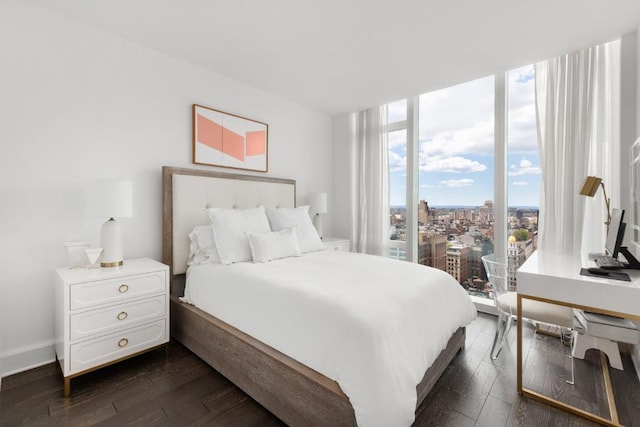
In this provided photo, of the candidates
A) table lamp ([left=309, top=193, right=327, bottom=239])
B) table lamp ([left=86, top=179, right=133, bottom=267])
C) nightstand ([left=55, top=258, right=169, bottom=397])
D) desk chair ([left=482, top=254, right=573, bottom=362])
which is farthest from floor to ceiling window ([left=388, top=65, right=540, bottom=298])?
table lamp ([left=86, top=179, right=133, bottom=267])

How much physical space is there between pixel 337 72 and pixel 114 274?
8.80 feet

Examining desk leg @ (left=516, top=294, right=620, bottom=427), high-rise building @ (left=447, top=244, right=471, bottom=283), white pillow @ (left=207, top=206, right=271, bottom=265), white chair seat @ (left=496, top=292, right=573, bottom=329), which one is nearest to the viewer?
desk leg @ (left=516, top=294, right=620, bottom=427)

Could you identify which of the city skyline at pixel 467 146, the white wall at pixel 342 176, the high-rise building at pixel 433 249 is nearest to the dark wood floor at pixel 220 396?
the high-rise building at pixel 433 249

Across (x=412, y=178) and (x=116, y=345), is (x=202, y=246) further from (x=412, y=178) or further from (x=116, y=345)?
(x=412, y=178)

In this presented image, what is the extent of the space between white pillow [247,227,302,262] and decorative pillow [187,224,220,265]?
331 millimetres

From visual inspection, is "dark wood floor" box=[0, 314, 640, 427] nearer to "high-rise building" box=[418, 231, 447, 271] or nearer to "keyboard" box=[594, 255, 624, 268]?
"keyboard" box=[594, 255, 624, 268]

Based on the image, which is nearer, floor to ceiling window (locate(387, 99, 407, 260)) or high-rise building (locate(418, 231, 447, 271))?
high-rise building (locate(418, 231, 447, 271))

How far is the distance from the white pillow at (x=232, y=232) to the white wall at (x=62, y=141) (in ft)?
2.14

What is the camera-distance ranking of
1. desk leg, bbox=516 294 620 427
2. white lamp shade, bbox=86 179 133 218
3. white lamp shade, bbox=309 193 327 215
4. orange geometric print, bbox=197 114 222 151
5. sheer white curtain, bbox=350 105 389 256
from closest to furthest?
desk leg, bbox=516 294 620 427
white lamp shade, bbox=86 179 133 218
orange geometric print, bbox=197 114 222 151
white lamp shade, bbox=309 193 327 215
sheer white curtain, bbox=350 105 389 256

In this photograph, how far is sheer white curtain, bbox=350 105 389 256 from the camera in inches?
157

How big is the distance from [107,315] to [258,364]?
1.12 metres

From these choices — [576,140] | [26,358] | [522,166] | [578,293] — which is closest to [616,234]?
[578,293]

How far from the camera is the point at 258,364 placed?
5.45 feet

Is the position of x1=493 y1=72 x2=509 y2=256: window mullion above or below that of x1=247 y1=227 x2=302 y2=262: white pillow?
above
